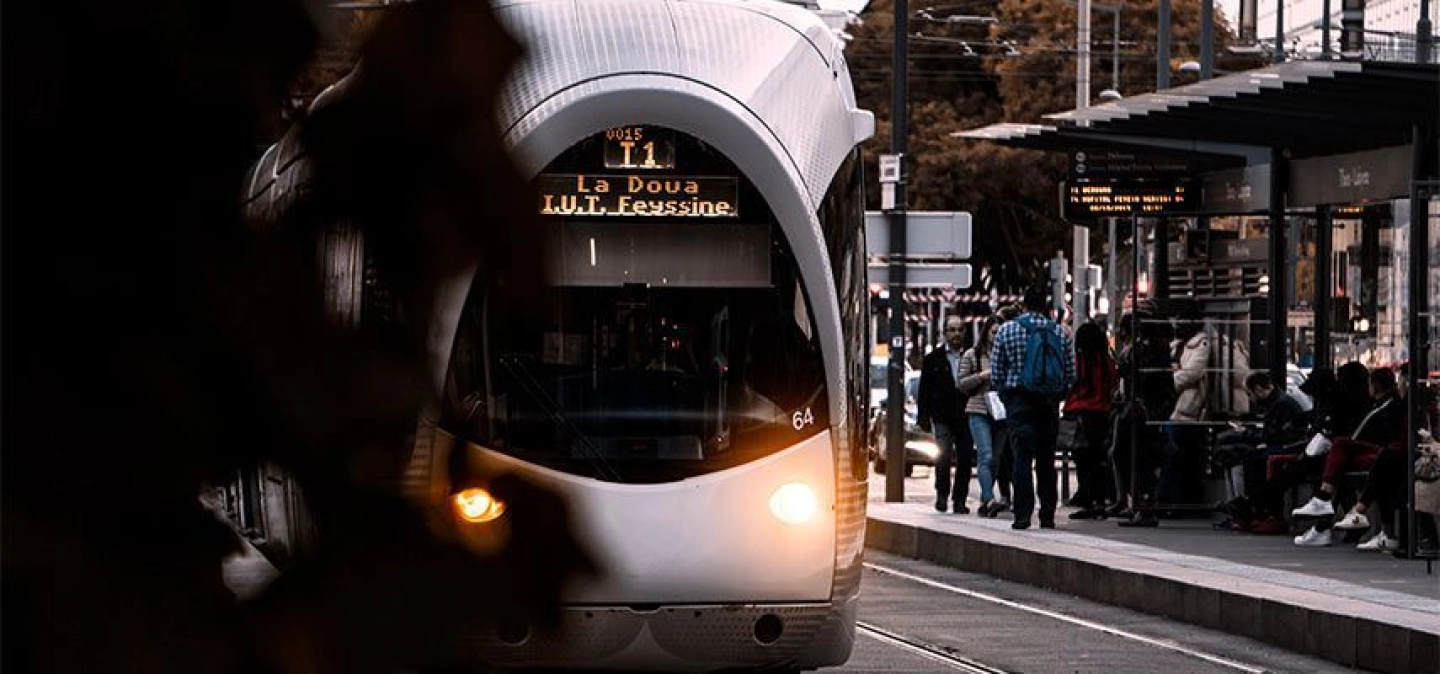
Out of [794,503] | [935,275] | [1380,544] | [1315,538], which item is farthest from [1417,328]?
[935,275]

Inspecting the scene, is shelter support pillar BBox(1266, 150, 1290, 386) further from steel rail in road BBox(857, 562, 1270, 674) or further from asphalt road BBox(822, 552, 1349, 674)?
asphalt road BBox(822, 552, 1349, 674)

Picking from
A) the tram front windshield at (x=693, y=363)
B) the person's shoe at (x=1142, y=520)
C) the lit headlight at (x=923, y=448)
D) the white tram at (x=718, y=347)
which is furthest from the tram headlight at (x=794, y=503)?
the lit headlight at (x=923, y=448)

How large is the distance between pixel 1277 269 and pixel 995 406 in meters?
2.48

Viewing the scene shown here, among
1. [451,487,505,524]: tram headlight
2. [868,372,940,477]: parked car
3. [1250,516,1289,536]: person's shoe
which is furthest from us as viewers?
[868,372,940,477]: parked car

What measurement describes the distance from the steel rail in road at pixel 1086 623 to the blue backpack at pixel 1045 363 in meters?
1.67

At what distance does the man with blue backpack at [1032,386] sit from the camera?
67.4 feet

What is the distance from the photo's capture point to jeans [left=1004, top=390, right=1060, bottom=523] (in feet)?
68.4

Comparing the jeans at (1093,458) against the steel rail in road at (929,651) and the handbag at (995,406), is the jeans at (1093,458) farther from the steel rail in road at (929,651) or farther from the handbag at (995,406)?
the steel rail in road at (929,651)

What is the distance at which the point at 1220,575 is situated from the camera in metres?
16.5

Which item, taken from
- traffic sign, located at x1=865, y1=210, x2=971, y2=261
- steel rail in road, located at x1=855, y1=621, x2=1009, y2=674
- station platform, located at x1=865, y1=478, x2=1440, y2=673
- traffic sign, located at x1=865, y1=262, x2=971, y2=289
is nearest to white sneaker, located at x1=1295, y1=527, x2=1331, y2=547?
station platform, located at x1=865, y1=478, x2=1440, y2=673

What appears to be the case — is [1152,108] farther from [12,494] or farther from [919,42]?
[919,42]

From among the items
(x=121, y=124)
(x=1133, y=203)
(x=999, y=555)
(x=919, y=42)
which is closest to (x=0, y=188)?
(x=121, y=124)

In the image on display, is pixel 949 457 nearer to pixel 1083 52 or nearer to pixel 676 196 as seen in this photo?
pixel 676 196

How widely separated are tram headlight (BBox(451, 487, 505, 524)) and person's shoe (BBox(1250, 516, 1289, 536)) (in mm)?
20294
